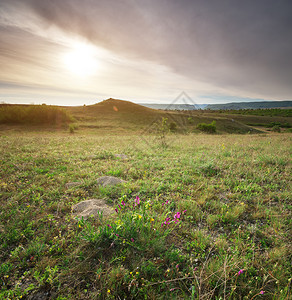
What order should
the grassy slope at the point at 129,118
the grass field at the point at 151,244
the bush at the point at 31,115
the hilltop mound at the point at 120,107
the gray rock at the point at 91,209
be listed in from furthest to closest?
the hilltop mound at the point at 120,107, the grassy slope at the point at 129,118, the bush at the point at 31,115, the gray rock at the point at 91,209, the grass field at the point at 151,244

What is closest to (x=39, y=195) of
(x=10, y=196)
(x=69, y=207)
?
(x=10, y=196)

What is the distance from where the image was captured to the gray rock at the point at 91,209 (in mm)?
3579

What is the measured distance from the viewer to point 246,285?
83.8 inches

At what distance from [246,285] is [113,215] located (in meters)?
2.50

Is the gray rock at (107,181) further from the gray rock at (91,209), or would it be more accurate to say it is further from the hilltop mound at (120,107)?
the hilltop mound at (120,107)

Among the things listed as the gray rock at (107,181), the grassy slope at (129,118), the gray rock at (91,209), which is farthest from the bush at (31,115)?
the gray rock at (91,209)

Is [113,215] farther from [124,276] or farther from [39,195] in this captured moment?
[39,195]

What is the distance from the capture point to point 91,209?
12.4ft

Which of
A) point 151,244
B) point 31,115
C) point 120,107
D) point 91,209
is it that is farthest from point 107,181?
point 120,107

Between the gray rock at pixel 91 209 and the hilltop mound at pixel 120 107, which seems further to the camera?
the hilltop mound at pixel 120 107

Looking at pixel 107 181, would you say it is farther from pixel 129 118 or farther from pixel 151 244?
pixel 129 118

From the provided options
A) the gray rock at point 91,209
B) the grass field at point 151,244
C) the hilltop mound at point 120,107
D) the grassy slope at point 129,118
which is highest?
the hilltop mound at point 120,107

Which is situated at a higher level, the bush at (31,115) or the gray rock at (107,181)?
the bush at (31,115)

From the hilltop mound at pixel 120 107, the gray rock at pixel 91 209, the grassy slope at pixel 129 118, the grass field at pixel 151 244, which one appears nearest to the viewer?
the grass field at pixel 151 244
